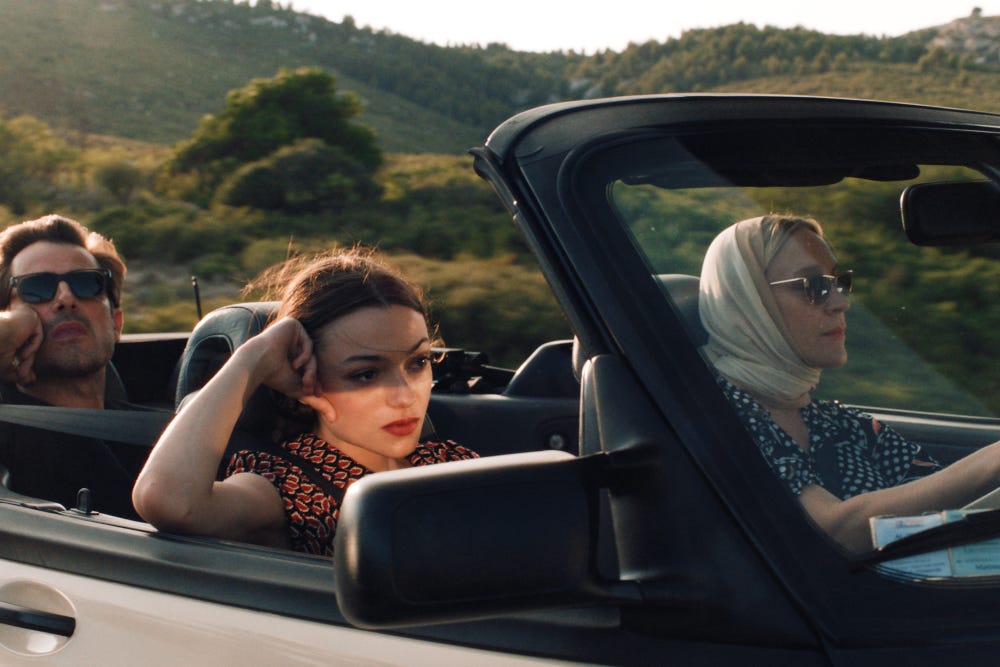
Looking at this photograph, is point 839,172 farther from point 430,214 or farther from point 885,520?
point 430,214

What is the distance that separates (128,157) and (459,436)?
20.0 m

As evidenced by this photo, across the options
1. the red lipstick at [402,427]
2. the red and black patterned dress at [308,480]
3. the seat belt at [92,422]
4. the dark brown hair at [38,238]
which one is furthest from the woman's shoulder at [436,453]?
the dark brown hair at [38,238]

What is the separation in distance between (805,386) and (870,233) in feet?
0.73

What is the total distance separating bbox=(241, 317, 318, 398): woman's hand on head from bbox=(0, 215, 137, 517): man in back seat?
70 centimetres

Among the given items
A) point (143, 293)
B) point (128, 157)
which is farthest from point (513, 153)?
point (128, 157)

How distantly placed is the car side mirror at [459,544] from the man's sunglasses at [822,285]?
0.48 metres

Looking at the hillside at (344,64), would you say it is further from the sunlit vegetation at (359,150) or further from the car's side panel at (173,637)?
the car's side panel at (173,637)

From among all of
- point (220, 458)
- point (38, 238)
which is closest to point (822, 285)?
point (220, 458)

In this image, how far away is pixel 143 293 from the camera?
13305mm

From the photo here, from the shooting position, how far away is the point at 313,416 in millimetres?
2088

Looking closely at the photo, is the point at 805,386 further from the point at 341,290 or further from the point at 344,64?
the point at 344,64

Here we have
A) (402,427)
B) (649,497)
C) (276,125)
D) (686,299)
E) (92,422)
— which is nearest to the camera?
(649,497)

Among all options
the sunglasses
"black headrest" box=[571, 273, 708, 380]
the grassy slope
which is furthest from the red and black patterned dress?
the grassy slope

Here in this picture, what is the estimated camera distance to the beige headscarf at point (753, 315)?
1301mm
